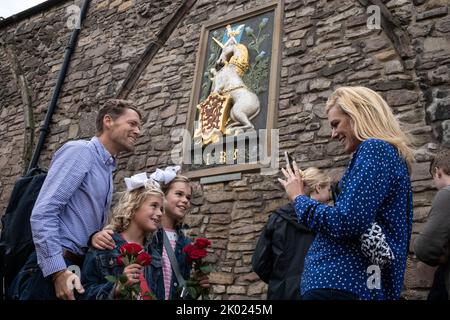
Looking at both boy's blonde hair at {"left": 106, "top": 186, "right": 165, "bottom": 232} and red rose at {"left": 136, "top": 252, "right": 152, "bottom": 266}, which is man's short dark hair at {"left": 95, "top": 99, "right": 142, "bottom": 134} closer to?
boy's blonde hair at {"left": 106, "top": 186, "right": 165, "bottom": 232}

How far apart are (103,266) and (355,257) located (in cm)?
110

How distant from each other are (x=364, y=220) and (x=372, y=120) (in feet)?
1.40

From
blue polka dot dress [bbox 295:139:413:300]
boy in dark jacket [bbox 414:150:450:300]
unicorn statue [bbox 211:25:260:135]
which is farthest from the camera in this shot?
unicorn statue [bbox 211:25:260:135]

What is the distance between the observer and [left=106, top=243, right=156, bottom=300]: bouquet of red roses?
192cm

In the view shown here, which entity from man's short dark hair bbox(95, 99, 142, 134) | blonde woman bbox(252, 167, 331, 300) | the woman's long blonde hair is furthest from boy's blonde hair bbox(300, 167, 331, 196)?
man's short dark hair bbox(95, 99, 142, 134)

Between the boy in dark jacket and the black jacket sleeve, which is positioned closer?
the boy in dark jacket

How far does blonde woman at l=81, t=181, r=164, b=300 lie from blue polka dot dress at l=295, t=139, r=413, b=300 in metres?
0.78

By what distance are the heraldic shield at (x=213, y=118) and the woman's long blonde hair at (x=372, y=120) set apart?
10.8 feet

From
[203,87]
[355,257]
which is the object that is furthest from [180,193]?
[203,87]

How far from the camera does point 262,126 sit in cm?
489

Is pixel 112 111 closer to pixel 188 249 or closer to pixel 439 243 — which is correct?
pixel 188 249

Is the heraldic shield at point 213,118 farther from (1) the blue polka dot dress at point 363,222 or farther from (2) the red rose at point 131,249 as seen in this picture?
(1) the blue polka dot dress at point 363,222

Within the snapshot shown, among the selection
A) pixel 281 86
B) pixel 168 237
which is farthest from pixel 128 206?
pixel 281 86

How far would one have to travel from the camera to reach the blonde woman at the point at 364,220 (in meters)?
1.61
